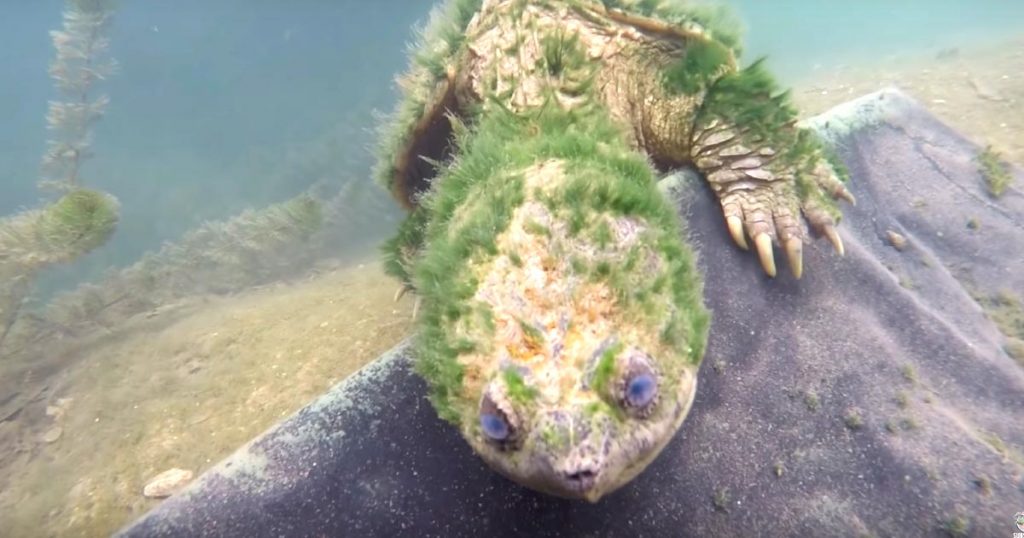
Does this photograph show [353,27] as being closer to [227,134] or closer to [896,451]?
[227,134]

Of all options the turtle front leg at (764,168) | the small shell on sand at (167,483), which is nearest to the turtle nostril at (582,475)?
the turtle front leg at (764,168)

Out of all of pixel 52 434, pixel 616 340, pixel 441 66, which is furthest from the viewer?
pixel 52 434

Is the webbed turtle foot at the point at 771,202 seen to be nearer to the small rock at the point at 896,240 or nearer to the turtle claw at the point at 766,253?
the turtle claw at the point at 766,253

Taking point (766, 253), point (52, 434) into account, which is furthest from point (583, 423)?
point (52, 434)

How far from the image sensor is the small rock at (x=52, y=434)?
470 cm

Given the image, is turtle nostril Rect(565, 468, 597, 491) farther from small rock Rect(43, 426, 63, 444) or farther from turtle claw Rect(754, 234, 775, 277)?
small rock Rect(43, 426, 63, 444)

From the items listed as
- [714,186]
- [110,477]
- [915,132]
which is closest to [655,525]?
[714,186]

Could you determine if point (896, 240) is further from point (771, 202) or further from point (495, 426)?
point (495, 426)

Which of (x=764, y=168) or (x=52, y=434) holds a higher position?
(x=764, y=168)

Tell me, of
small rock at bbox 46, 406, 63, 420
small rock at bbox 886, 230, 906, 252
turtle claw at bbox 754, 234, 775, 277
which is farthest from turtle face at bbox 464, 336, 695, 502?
small rock at bbox 46, 406, 63, 420

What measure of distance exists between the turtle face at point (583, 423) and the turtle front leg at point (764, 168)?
46.5 inches

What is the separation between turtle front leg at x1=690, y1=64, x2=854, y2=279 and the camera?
2322mm

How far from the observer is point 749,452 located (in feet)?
6.13

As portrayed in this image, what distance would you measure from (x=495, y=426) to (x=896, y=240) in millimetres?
2648
